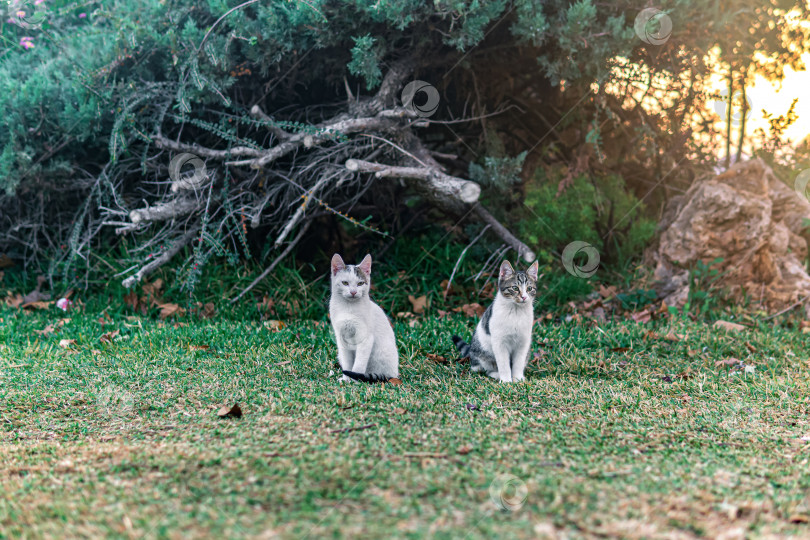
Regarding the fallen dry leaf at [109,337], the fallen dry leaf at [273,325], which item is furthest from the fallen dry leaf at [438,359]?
the fallen dry leaf at [109,337]

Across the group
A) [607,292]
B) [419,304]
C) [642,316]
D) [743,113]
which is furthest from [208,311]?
[743,113]

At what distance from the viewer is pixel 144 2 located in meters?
5.50

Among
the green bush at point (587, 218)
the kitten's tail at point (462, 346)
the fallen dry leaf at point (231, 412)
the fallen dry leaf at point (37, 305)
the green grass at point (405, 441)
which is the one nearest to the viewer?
the green grass at point (405, 441)

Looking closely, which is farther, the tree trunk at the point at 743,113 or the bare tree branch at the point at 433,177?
the tree trunk at the point at 743,113

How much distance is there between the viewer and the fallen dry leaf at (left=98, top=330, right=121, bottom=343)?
4448 millimetres

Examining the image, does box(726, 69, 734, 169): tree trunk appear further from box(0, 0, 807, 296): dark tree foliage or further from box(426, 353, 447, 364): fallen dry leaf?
box(426, 353, 447, 364): fallen dry leaf

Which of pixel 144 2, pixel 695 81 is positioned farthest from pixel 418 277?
pixel 144 2

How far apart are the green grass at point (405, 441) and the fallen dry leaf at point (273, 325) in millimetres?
303

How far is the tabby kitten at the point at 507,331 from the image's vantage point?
11.6ft

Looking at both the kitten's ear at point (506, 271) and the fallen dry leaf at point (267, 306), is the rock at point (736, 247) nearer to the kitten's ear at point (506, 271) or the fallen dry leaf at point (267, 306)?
the kitten's ear at point (506, 271)

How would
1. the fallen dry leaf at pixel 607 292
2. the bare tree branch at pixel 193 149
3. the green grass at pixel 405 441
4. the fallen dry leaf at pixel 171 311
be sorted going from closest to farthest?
the green grass at pixel 405 441
the bare tree branch at pixel 193 149
the fallen dry leaf at pixel 171 311
the fallen dry leaf at pixel 607 292

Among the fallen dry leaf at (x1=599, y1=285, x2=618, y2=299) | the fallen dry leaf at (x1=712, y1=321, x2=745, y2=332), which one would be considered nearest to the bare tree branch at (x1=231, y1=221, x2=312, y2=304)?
the fallen dry leaf at (x1=599, y1=285, x2=618, y2=299)

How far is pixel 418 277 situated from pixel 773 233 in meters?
3.33

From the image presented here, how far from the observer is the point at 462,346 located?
4035mm
